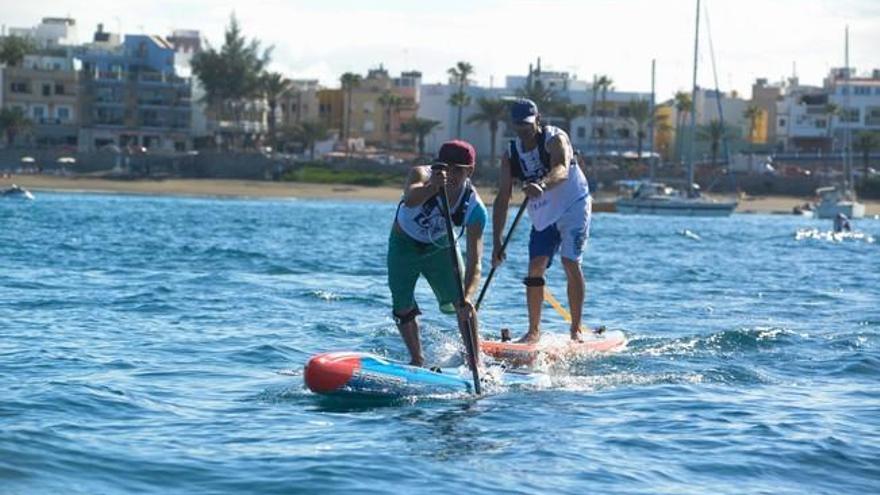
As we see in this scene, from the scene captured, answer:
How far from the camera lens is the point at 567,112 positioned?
112 metres

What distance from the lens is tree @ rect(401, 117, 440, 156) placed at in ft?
376

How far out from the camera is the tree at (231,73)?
4579 inches

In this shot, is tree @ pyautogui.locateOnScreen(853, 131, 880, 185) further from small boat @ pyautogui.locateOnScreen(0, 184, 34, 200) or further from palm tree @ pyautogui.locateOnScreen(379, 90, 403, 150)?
small boat @ pyautogui.locateOnScreen(0, 184, 34, 200)

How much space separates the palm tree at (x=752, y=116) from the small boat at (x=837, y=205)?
3451 cm

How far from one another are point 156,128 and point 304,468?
108 meters

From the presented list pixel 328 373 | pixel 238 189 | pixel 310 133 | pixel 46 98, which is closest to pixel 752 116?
pixel 310 133

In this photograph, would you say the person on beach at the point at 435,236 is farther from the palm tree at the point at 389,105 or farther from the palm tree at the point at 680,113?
the palm tree at the point at 389,105

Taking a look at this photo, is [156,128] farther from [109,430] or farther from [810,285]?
[109,430]

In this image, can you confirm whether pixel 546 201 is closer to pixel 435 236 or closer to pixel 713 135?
pixel 435 236

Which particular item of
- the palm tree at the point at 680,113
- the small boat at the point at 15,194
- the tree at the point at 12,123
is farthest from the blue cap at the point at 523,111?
the palm tree at the point at 680,113

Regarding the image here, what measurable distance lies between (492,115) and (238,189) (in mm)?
20568

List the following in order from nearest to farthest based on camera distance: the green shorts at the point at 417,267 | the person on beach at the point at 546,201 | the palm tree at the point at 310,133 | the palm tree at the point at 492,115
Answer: the green shorts at the point at 417,267 → the person on beach at the point at 546,201 → the palm tree at the point at 492,115 → the palm tree at the point at 310,133

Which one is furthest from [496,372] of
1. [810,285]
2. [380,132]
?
[380,132]

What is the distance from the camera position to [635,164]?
11344 cm
